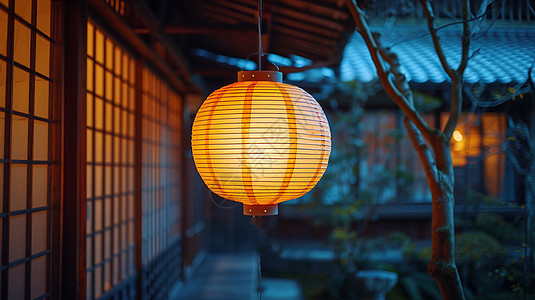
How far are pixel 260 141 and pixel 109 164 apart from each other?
2.77 metres

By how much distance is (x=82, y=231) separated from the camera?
12.2ft

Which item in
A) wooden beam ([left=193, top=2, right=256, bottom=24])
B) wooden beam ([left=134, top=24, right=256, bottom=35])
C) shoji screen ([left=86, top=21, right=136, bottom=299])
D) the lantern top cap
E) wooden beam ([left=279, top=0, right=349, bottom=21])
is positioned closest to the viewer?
the lantern top cap

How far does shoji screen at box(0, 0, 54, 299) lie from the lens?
2.82 meters

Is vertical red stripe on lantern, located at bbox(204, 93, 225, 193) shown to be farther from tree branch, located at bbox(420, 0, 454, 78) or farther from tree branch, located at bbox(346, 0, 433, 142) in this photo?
tree branch, located at bbox(420, 0, 454, 78)

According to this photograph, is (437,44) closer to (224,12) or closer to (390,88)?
(390,88)

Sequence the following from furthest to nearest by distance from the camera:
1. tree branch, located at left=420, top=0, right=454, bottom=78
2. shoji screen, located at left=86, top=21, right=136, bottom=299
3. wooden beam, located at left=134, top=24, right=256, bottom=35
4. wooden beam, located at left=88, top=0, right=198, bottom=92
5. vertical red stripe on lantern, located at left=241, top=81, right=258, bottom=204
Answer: wooden beam, located at left=134, top=24, right=256, bottom=35, shoji screen, located at left=86, top=21, right=136, bottom=299, wooden beam, located at left=88, top=0, right=198, bottom=92, tree branch, located at left=420, top=0, right=454, bottom=78, vertical red stripe on lantern, located at left=241, top=81, right=258, bottom=204

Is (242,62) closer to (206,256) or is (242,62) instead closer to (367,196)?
(367,196)

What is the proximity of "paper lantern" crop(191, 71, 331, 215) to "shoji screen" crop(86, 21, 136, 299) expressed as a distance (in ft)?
6.56

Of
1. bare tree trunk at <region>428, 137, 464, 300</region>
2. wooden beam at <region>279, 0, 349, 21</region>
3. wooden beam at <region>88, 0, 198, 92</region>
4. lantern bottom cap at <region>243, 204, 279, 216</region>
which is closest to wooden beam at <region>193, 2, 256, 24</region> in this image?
wooden beam at <region>279, 0, 349, 21</region>

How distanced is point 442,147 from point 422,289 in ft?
20.4

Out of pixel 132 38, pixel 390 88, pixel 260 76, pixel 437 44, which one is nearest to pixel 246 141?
pixel 260 76

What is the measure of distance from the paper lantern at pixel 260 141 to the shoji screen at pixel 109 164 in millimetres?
2000

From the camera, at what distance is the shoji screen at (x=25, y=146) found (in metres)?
2.82

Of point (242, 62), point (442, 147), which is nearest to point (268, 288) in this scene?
point (242, 62)
